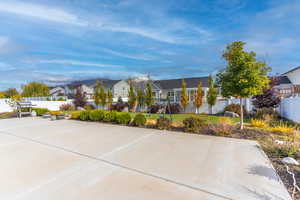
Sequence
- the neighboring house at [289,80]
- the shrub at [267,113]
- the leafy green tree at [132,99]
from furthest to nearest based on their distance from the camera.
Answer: the leafy green tree at [132,99], the neighboring house at [289,80], the shrub at [267,113]

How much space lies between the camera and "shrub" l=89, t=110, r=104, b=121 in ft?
27.7

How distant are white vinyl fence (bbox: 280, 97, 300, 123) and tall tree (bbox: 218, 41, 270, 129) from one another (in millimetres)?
3514

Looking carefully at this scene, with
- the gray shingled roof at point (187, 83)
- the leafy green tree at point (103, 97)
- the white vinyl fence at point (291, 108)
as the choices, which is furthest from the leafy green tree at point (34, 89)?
the white vinyl fence at point (291, 108)

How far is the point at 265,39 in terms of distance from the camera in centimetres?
1012

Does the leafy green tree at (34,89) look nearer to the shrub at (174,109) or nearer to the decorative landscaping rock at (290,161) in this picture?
the shrub at (174,109)

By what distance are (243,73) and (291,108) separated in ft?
17.1

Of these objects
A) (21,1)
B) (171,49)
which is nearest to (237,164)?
→ (21,1)

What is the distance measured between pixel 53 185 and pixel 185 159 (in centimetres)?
268

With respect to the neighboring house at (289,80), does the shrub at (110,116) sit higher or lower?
lower

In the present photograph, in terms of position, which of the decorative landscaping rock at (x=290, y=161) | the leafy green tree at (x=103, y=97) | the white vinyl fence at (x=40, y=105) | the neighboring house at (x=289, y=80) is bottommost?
the decorative landscaping rock at (x=290, y=161)

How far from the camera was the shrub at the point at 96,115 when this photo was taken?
332 inches

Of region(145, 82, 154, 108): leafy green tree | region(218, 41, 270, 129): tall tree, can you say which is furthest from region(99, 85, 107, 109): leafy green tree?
region(218, 41, 270, 129): tall tree

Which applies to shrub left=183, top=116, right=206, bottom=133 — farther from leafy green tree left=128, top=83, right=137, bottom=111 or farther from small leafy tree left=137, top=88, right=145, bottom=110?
Answer: leafy green tree left=128, top=83, right=137, bottom=111

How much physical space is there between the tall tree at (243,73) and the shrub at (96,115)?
23.0 ft
